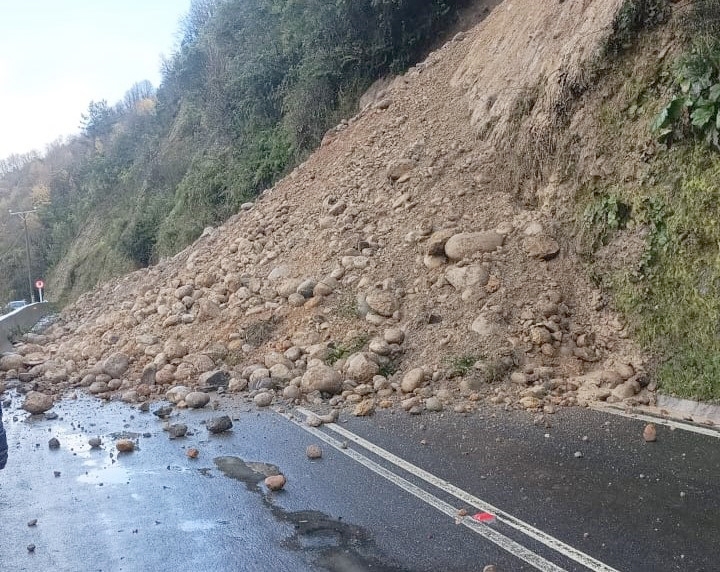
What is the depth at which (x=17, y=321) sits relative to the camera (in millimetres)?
18406

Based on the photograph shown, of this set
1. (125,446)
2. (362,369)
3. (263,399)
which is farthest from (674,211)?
(125,446)

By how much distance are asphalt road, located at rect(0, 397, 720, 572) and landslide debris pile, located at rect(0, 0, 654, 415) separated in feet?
3.22

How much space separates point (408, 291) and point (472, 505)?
4.84 meters

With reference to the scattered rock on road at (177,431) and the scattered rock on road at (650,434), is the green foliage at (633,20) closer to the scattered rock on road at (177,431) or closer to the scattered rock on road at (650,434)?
the scattered rock on road at (650,434)

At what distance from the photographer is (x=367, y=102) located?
16.5 m

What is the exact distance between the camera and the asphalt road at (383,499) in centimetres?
379

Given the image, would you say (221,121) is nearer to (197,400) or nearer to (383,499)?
(197,400)

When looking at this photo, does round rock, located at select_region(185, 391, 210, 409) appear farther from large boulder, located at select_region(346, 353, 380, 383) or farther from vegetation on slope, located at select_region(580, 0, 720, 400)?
vegetation on slope, located at select_region(580, 0, 720, 400)

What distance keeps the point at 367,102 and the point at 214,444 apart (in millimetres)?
12027

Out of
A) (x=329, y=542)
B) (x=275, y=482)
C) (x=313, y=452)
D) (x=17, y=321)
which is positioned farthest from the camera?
(x=17, y=321)

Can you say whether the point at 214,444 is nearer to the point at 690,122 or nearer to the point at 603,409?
the point at 603,409

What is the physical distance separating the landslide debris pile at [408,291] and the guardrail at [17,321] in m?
0.63

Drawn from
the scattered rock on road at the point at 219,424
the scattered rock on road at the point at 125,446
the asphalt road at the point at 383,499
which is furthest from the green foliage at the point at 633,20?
the scattered rock on road at the point at 125,446

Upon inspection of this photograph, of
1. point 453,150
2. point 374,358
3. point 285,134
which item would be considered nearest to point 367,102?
point 285,134
